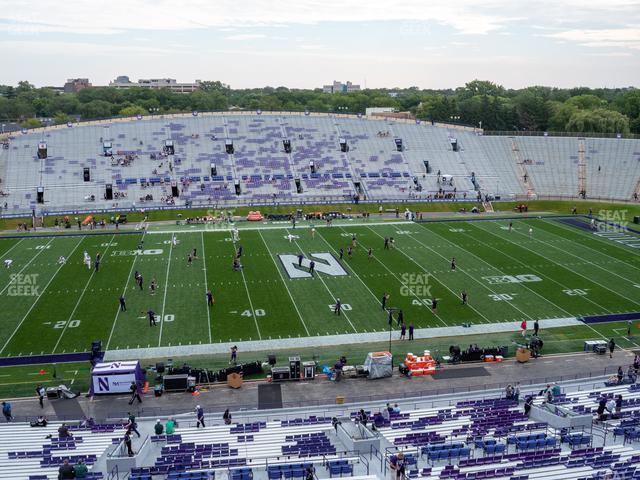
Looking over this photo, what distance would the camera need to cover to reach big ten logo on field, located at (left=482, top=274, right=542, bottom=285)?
3734 cm

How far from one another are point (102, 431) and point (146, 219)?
129 feet

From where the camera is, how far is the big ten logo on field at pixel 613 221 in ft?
170

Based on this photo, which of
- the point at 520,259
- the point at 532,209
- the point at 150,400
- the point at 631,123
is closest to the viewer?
the point at 150,400

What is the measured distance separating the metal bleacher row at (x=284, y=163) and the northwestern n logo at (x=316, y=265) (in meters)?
21.6

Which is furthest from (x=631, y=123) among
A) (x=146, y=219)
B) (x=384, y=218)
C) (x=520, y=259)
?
(x=146, y=219)

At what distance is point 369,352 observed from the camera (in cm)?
2752

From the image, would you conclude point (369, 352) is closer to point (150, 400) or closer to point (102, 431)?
point (150, 400)

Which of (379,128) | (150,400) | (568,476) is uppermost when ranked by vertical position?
(379,128)

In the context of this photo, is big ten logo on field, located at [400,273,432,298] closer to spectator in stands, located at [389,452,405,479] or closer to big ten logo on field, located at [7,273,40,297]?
spectator in stands, located at [389,452,405,479]

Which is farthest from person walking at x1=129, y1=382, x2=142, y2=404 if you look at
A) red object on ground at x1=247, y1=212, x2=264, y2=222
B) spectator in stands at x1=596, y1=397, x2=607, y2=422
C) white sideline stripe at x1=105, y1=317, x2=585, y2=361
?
red object on ground at x1=247, y1=212, x2=264, y2=222

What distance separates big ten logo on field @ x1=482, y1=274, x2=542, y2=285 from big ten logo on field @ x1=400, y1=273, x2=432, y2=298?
3786mm

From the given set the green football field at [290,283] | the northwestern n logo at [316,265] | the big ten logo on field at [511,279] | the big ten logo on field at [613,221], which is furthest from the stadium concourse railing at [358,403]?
the big ten logo on field at [613,221]

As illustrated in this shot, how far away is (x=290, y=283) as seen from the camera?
3675 cm

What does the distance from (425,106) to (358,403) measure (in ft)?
391
